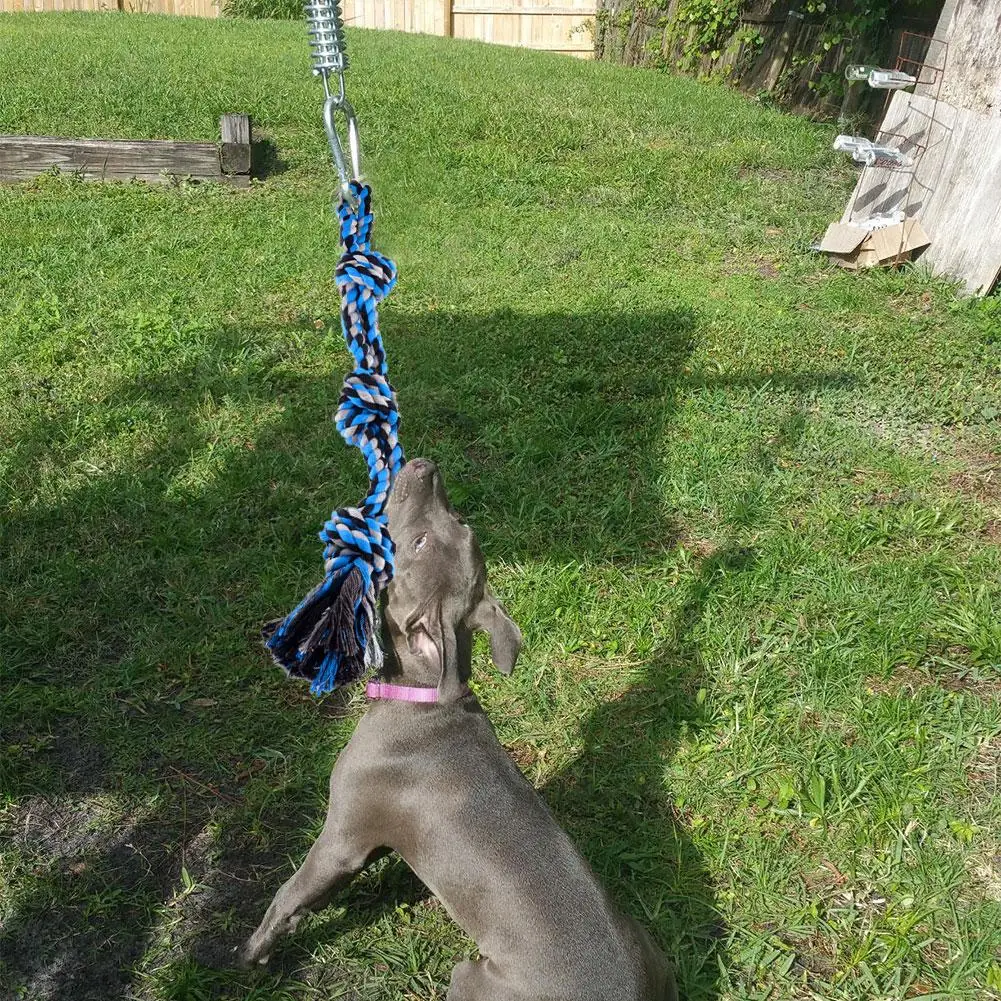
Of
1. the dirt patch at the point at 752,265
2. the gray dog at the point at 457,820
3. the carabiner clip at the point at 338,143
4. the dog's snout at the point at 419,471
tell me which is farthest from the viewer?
the dirt patch at the point at 752,265

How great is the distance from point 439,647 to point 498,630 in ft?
0.54

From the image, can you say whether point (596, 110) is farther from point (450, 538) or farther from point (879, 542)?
point (450, 538)

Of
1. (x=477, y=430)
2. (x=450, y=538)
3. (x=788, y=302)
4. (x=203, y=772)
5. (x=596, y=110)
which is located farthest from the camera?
(x=596, y=110)

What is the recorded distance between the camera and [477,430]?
17.5 ft

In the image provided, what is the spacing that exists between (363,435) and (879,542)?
2776 mm

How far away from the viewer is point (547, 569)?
14.2 feet

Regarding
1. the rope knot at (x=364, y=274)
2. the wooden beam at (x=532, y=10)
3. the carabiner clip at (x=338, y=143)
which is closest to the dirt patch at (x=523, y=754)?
the rope knot at (x=364, y=274)

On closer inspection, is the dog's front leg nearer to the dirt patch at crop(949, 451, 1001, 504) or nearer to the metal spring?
the metal spring

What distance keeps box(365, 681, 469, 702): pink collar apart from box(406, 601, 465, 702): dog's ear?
1.2 inches

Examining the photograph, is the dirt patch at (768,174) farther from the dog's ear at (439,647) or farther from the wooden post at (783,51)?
the dog's ear at (439,647)

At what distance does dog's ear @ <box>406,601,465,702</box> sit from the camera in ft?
8.90

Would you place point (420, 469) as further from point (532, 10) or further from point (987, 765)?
point (532, 10)

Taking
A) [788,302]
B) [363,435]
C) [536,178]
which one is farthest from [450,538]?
[536,178]

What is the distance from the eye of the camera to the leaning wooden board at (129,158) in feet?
28.5
